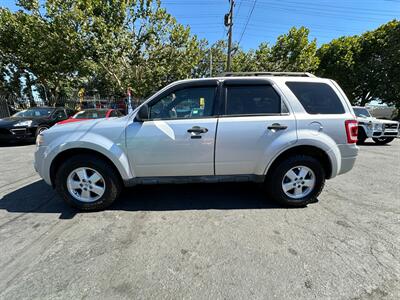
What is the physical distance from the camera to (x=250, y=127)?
3.06 meters

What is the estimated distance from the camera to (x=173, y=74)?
19.1 meters

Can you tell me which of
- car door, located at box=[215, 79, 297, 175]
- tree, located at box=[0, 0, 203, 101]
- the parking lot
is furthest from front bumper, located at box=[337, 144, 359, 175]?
tree, located at box=[0, 0, 203, 101]

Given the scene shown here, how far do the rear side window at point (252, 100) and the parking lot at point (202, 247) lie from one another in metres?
1.49

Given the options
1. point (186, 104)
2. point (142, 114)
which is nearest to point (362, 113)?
point (186, 104)

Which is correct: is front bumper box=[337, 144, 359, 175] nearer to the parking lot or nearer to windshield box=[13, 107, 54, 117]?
the parking lot

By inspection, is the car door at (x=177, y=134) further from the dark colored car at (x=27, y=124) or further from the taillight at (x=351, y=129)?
the dark colored car at (x=27, y=124)

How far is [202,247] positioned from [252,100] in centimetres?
212

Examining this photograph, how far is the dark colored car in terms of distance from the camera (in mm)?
8284

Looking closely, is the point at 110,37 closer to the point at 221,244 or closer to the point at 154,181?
the point at 154,181

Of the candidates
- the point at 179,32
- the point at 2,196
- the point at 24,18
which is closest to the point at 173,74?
the point at 179,32

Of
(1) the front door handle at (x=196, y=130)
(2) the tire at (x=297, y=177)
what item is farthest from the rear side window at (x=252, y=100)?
(2) the tire at (x=297, y=177)

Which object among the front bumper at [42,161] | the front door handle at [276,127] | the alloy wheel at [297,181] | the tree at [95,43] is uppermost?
the tree at [95,43]

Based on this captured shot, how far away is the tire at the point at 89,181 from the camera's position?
3133 millimetres

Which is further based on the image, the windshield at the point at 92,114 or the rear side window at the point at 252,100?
the windshield at the point at 92,114
